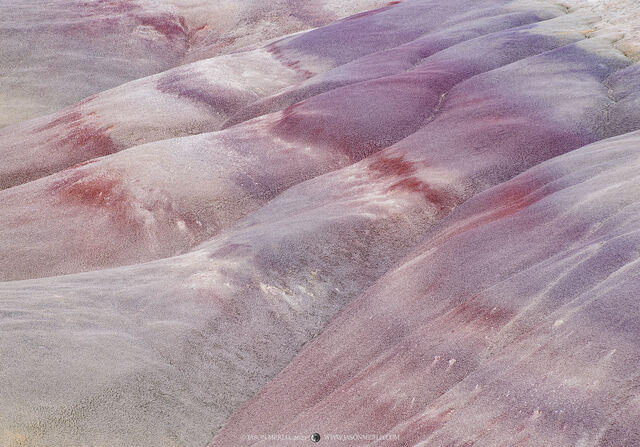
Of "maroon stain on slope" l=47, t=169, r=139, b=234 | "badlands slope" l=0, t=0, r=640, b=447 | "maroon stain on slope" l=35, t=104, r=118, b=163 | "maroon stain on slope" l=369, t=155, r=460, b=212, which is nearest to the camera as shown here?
"badlands slope" l=0, t=0, r=640, b=447

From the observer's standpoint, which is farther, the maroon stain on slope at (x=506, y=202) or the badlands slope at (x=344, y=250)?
the maroon stain on slope at (x=506, y=202)

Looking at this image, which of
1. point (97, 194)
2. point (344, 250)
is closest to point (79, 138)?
point (97, 194)

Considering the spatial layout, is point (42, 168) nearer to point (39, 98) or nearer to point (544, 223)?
point (39, 98)

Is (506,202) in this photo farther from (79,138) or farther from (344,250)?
(79,138)

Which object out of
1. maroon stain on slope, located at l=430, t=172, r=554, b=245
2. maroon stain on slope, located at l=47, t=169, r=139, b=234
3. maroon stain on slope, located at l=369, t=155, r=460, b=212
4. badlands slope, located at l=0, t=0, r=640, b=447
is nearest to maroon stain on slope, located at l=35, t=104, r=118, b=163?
badlands slope, located at l=0, t=0, r=640, b=447

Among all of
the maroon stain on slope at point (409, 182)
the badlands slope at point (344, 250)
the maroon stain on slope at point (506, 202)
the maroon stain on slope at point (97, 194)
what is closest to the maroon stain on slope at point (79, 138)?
the badlands slope at point (344, 250)

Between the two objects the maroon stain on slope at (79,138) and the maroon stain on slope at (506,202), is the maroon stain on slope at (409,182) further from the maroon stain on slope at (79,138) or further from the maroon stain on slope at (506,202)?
the maroon stain on slope at (79,138)

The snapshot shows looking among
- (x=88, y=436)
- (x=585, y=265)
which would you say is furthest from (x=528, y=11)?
(x=88, y=436)

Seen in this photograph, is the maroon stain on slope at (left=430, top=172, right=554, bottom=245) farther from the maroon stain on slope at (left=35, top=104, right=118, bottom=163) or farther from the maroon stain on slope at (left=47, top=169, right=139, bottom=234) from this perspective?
the maroon stain on slope at (left=35, top=104, right=118, bottom=163)
